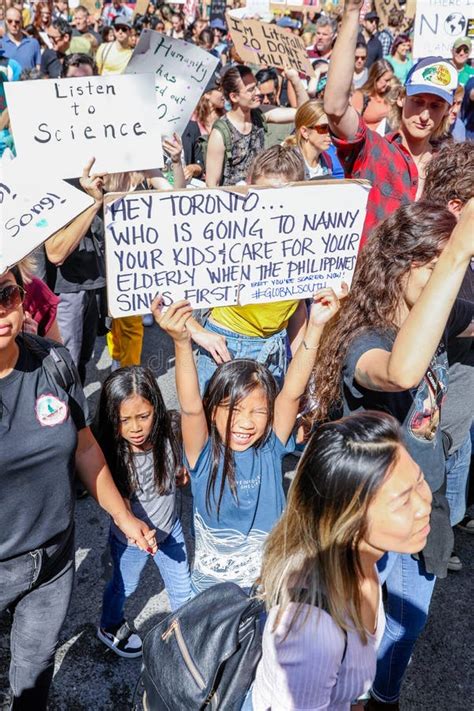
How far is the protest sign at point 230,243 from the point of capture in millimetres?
2223

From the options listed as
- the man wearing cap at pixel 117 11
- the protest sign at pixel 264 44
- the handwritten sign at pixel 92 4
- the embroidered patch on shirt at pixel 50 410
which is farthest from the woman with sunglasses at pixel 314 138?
the handwritten sign at pixel 92 4

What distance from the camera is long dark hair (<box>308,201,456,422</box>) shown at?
2129 millimetres

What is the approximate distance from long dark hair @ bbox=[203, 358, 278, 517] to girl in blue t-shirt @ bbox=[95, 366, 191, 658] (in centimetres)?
26

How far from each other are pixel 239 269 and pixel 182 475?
85 cm

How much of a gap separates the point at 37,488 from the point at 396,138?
259 cm

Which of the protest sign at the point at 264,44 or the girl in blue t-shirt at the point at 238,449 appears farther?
the protest sign at the point at 264,44

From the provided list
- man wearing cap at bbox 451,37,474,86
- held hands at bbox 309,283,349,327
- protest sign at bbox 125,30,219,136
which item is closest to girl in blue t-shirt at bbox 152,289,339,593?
held hands at bbox 309,283,349,327

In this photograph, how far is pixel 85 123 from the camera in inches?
126

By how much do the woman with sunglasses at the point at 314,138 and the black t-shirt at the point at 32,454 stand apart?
2.70 m

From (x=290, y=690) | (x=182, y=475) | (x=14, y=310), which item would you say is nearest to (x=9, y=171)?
(x=14, y=310)

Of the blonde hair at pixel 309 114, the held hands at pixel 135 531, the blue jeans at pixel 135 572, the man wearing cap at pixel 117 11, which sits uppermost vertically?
the blonde hair at pixel 309 114

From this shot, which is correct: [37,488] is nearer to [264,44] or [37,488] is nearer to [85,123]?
[85,123]

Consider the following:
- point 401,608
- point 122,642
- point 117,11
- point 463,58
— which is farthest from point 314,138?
point 117,11

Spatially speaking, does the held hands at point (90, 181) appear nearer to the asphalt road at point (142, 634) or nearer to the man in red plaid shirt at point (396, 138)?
the man in red plaid shirt at point (396, 138)
